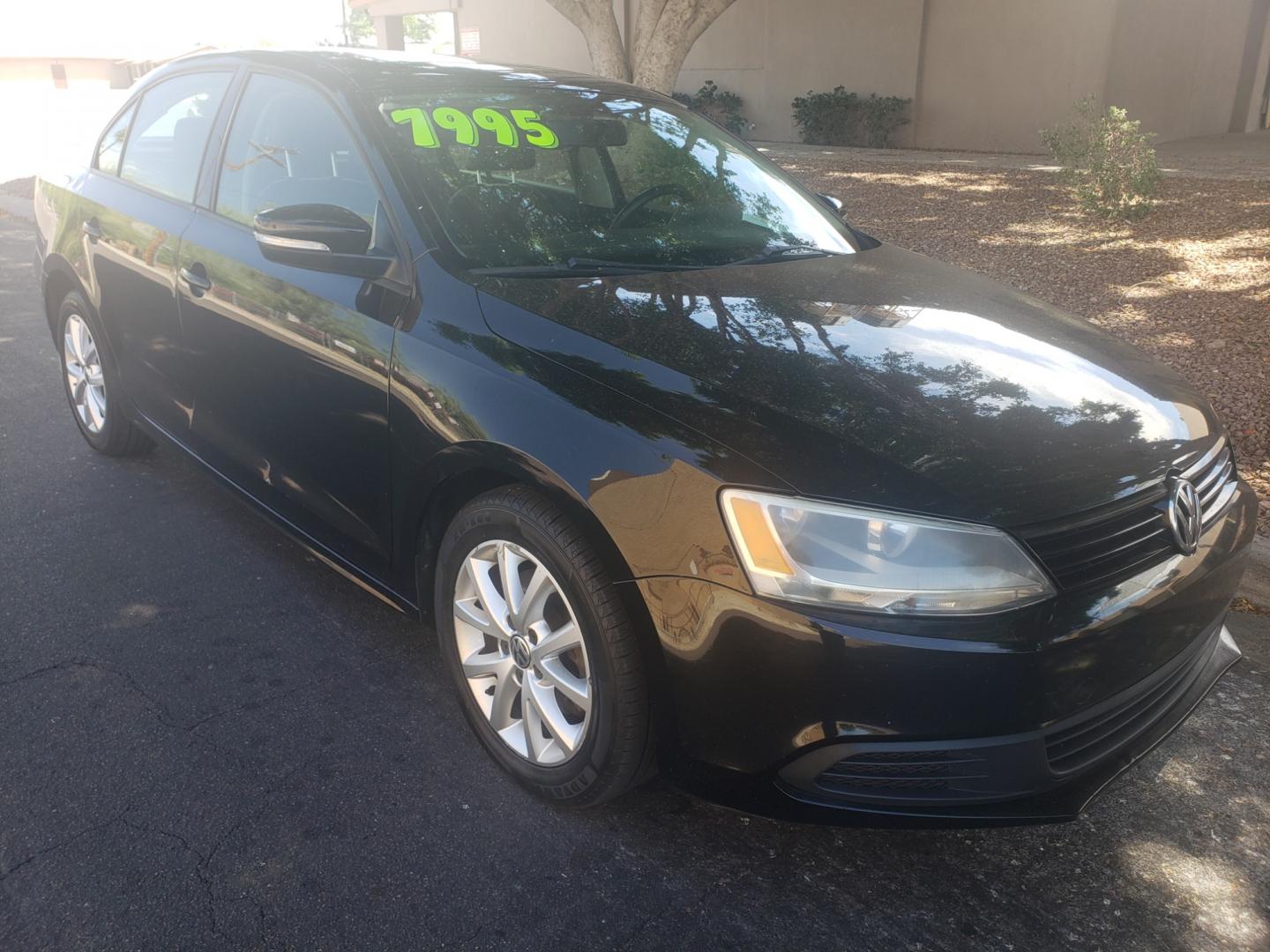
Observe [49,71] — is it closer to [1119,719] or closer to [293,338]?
[293,338]

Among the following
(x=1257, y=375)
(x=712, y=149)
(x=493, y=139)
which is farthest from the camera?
(x=1257, y=375)

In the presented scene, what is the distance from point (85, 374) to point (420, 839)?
332cm

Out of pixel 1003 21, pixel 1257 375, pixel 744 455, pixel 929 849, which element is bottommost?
pixel 929 849

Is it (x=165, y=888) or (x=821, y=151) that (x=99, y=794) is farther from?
(x=821, y=151)

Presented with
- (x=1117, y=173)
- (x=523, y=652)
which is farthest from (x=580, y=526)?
(x=1117, y=173)

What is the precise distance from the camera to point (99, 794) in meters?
2.70

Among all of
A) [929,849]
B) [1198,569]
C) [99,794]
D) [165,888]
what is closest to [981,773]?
[929,849]

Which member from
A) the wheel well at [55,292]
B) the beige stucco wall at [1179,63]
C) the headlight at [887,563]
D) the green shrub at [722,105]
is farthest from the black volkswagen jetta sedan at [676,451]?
the green shrub at [722,105]

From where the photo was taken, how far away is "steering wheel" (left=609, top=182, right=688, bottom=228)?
3369 millimetres

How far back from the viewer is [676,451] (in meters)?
2.22

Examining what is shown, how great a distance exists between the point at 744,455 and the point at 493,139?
163 cm

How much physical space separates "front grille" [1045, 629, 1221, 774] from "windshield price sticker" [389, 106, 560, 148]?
230 centimetres

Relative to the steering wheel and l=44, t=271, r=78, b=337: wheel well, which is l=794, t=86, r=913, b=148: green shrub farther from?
the steering wheel

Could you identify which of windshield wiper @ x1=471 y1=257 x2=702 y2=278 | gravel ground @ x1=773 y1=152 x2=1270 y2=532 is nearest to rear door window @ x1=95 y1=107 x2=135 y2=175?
windshield wiper @ x1=471 y1=257 x2=702 y2=278
